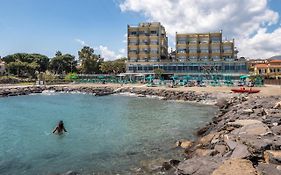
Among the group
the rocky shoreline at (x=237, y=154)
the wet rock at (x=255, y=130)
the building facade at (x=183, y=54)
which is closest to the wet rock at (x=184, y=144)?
the rocky shoreline at (x=237, y=154)

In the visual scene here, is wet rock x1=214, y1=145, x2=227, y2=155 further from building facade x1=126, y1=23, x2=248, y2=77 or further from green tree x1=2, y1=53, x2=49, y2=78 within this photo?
green tree x1=2, y1=53, x2=49, y2=78

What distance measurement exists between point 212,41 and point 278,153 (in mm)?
86897

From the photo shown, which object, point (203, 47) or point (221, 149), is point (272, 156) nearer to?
point (221, 149)

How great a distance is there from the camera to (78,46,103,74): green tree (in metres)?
109

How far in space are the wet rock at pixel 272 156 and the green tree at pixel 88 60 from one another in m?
99.7

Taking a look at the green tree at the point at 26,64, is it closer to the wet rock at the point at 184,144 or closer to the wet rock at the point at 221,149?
the wet rock at the point at 184,144

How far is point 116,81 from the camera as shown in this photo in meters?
91.8

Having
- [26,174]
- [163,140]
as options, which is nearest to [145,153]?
[163,140]

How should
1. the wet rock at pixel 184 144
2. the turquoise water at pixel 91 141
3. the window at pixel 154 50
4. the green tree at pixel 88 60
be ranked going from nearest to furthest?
the turquoise water at pixel 91 141, the wet rock at pixel 184 144, the window at pixel 154 50, the green tree at pixel 88 60

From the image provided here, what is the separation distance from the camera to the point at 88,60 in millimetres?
108438

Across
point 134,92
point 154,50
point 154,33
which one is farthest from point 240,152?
point 154,33

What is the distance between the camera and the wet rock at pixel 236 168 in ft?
33.0

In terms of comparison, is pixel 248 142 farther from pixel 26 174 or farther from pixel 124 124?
pixel 124 124

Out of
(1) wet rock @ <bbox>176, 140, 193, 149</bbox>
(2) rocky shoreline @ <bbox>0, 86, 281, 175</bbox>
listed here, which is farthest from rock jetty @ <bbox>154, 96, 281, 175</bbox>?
(1) wet rock @ <bbox>176, 140, 193, 149</bbox>
